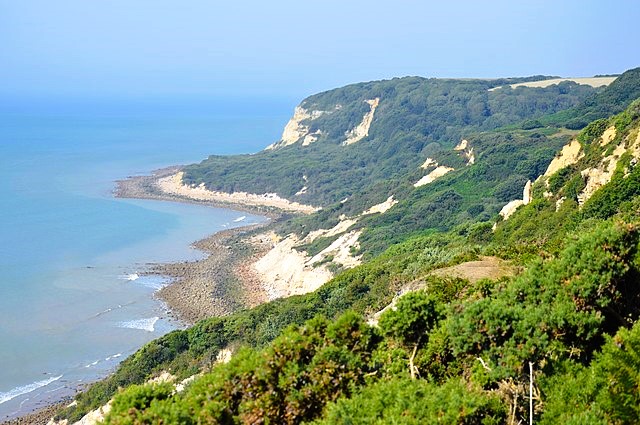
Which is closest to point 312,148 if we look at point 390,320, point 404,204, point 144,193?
point 144,193

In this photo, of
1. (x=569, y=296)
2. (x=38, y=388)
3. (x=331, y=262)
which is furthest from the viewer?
(x=331, y=262)

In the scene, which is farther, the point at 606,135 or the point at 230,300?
the point at 230,300

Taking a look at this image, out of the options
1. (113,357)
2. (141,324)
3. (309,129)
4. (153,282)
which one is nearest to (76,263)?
(153,282)

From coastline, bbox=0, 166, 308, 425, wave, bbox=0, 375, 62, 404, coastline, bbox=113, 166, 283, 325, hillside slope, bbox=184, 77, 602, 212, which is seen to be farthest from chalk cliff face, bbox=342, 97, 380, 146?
wave, bbox=0, 375, 62, 404

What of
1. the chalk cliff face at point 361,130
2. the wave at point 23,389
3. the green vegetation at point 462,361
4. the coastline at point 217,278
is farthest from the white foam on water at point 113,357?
the chalk cliff face at point 361,130

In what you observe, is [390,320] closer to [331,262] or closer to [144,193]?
[331,262]

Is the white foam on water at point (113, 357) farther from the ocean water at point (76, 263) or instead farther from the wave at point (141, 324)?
the wave at point (141, 324)
